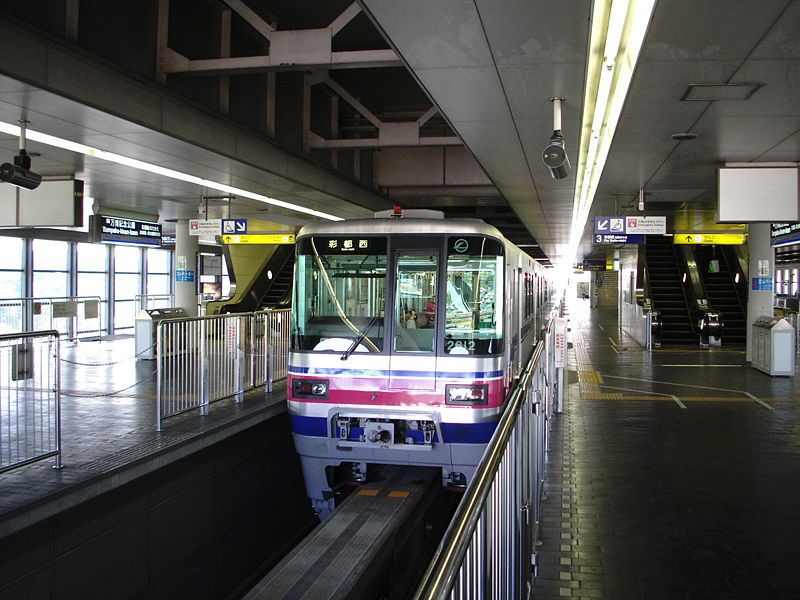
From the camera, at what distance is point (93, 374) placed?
11812mm

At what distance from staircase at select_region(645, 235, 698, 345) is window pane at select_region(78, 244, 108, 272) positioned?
18.8 m

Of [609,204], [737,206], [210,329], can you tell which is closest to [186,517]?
[210,329]

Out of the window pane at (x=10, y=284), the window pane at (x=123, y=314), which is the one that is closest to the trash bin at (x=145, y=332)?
the window pane at (x=10, y=284)

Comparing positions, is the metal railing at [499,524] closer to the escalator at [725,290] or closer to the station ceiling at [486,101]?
the station ceiling at [486,101]

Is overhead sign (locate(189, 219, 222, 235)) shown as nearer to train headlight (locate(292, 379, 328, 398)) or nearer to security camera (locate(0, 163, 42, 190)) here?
security camera (locate(0, 163, 42, 190))

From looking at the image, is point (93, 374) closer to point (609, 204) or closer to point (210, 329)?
point (210, 329)

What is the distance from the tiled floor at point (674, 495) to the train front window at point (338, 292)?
2.36 metres

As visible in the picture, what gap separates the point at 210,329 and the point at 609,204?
1033 centimetres

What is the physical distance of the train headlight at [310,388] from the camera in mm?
6743

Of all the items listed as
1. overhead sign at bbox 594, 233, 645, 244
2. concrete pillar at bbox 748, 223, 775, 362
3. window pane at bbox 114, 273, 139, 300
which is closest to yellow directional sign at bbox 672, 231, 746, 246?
concrete pillar at bbox 748, 223, 775, 362

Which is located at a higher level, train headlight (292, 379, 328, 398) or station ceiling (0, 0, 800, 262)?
station ceiling (0, 0, 800, 262)

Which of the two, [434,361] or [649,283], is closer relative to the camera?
[434,361]

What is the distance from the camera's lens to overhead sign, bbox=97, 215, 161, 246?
53.3 feet

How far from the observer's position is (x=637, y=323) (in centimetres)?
2275
